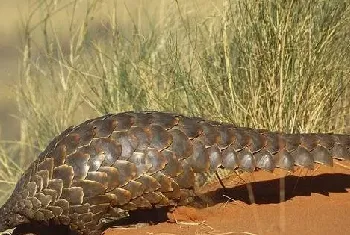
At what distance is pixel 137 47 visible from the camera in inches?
348

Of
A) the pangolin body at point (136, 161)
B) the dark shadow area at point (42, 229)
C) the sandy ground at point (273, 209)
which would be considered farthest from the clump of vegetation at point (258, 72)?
the dark shadow area at point (42, 229)

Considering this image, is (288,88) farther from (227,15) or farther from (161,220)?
(161,220)

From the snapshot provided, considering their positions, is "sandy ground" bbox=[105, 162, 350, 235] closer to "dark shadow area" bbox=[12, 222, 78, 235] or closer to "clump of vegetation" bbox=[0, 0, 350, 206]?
"dark shadow area" bbox=[12, 222, 78, 235]

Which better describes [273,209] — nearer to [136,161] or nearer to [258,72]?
[136,161]

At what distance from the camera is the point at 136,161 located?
5156 millimetres

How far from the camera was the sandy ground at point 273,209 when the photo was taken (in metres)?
5.15

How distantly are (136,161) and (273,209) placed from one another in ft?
2.97

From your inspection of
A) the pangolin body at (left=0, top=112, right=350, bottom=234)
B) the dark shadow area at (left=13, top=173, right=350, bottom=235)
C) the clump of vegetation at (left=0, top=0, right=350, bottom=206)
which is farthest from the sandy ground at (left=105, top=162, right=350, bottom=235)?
the clump of vegetation at (left=0, top=0, right=350, bottom=206)

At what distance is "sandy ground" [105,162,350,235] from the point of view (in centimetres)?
515

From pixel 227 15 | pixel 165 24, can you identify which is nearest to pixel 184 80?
pixel 227 15

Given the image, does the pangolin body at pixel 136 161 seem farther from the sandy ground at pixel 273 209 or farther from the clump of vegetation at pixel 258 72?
the clump of vegetation at pixel 258 72

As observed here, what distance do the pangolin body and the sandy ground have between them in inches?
7.8

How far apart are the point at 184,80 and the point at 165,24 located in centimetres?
149

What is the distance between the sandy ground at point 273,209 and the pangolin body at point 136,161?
20cm
